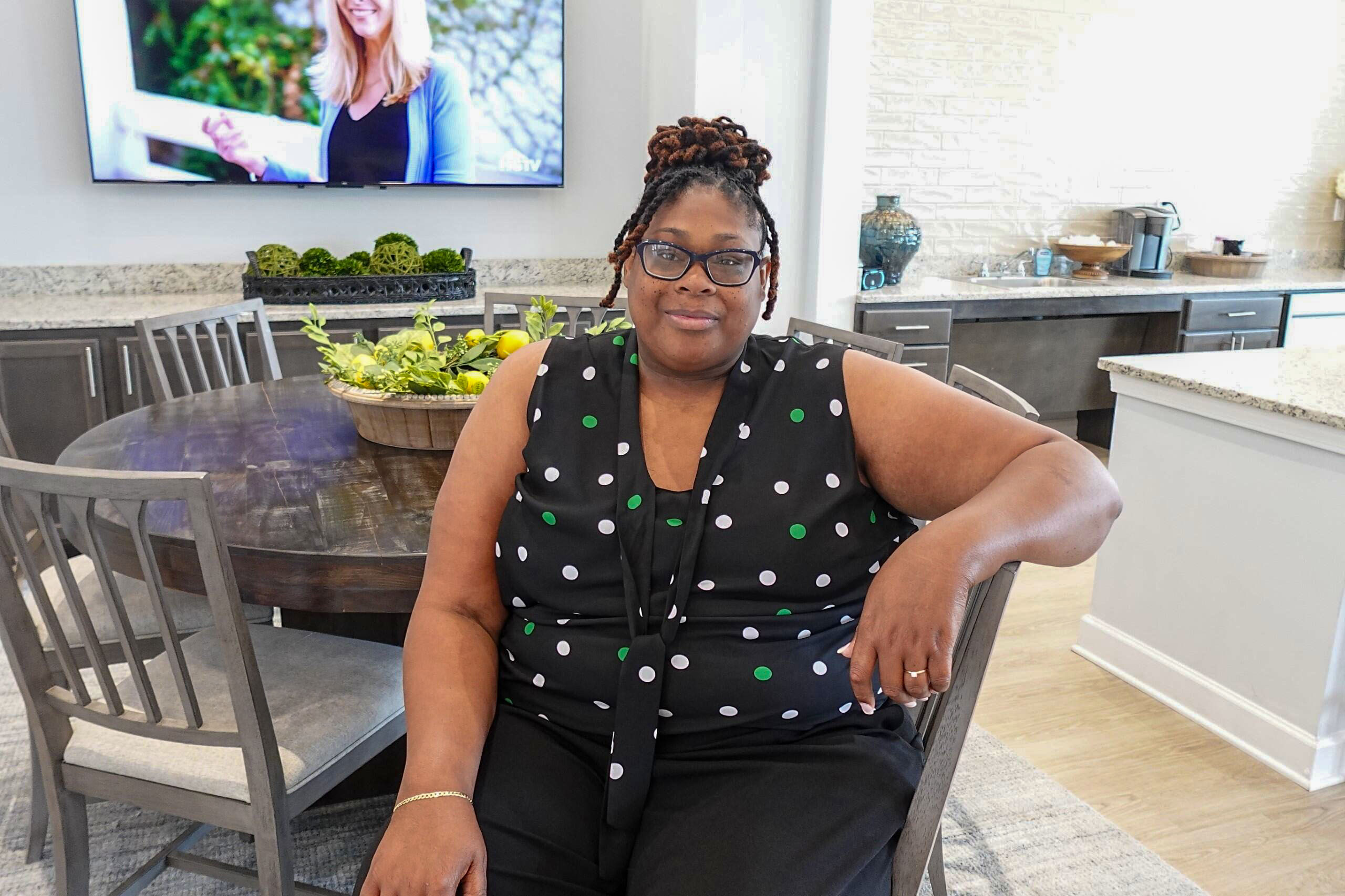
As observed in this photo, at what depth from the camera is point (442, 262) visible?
373 centimetres

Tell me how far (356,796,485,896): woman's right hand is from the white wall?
319 centimetres

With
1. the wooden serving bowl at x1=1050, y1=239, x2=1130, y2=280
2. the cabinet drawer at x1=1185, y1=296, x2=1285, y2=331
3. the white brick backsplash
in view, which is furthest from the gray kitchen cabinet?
the cabinet drawer at x1=1185, y1=296, x2=1285, y2=331

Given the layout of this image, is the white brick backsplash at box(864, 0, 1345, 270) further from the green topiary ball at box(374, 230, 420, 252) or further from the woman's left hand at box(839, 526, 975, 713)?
the woman's left hand at box(839, 526, 975, 713)

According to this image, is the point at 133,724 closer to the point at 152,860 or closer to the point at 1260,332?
the point at 152,860

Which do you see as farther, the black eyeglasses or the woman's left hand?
the black eyeglasses

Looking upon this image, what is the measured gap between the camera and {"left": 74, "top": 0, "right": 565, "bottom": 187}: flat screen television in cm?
345

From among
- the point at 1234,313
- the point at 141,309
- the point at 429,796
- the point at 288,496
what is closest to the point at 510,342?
the point at 288,496

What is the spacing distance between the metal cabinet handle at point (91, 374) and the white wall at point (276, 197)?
62 cm

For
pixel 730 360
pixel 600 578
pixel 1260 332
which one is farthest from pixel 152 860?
pixel 1260 332

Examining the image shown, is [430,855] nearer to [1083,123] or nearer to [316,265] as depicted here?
[316,265]

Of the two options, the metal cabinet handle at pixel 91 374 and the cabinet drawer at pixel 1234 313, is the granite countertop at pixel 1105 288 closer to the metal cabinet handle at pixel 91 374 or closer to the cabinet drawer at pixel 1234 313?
the cabinet drawer at pixel 1234 313

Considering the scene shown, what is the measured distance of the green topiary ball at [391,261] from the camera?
362cm

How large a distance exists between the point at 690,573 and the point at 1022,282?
393 cm

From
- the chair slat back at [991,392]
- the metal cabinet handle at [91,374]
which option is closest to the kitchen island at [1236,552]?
the chair slat back at [991,392]
